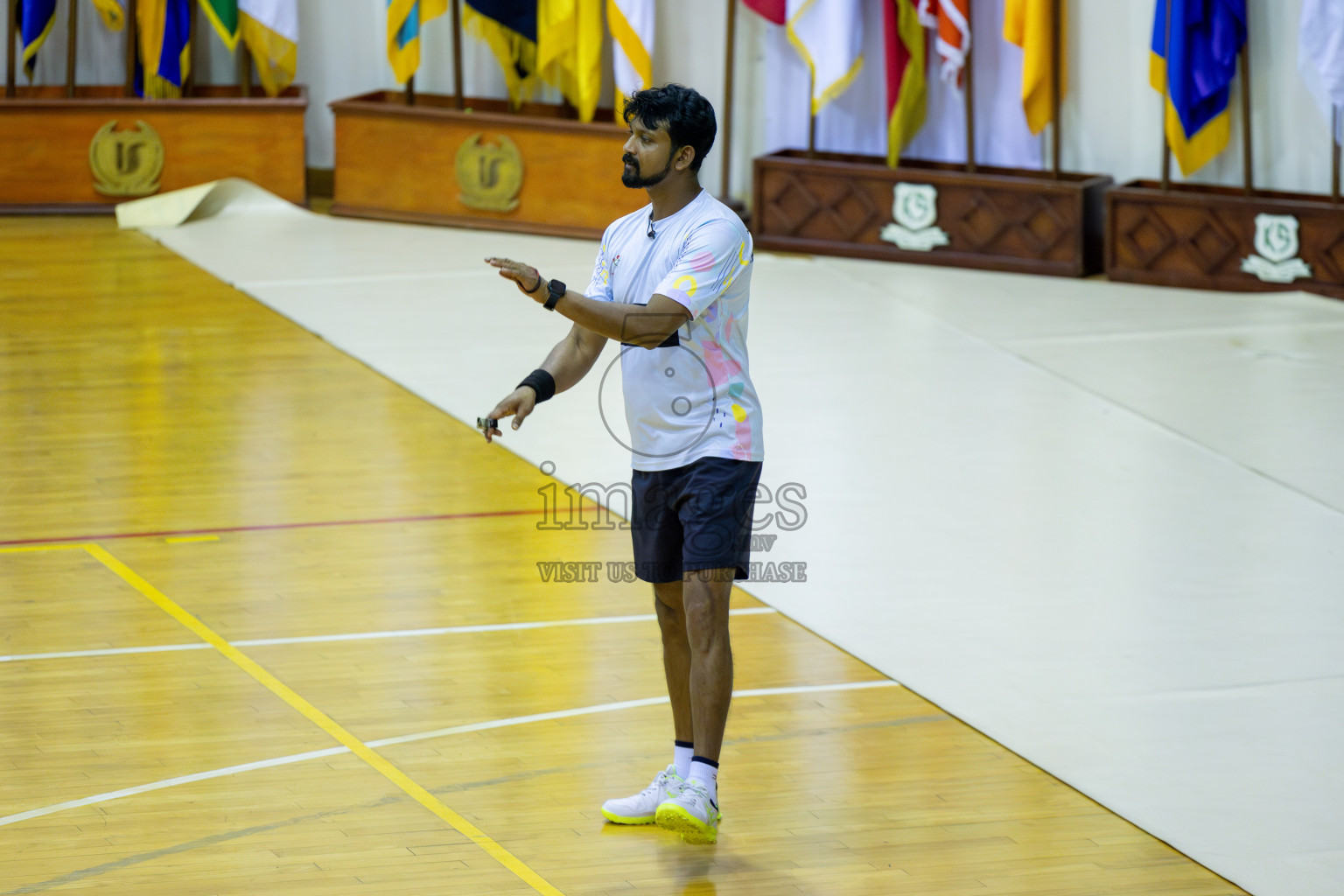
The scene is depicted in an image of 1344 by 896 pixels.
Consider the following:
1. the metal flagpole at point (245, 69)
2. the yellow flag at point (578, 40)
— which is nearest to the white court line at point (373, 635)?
the yellow flag at point (578, 40)

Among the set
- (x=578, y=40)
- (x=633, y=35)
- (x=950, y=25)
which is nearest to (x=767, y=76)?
(x=633, y=35)

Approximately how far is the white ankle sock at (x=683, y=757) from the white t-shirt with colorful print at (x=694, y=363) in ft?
2.00

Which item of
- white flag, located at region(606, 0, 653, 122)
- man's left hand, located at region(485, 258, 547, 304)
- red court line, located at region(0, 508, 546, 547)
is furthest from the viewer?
white flag, located at region(606, 0, 653, 122)

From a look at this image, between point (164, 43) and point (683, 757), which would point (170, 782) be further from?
point (164, 43)

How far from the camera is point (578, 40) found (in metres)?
9.55

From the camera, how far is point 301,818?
11.9 feet

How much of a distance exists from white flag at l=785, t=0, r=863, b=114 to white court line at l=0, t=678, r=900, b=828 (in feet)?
17.3

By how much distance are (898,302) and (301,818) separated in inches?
205

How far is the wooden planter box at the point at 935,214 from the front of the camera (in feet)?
28.6

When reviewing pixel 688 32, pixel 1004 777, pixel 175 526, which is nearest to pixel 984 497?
pixel 1004 777

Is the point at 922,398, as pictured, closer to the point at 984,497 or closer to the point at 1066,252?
the point at 984,497

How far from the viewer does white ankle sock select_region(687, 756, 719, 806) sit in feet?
11.5

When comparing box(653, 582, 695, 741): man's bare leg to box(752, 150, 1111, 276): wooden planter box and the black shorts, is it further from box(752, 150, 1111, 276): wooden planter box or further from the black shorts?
box(752, 150, 1111, 276): wooden planter box

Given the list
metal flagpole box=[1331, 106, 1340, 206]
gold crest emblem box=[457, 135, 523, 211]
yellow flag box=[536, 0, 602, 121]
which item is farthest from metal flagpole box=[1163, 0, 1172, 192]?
gold crest emblem box=[457, 135, 523, 211]
